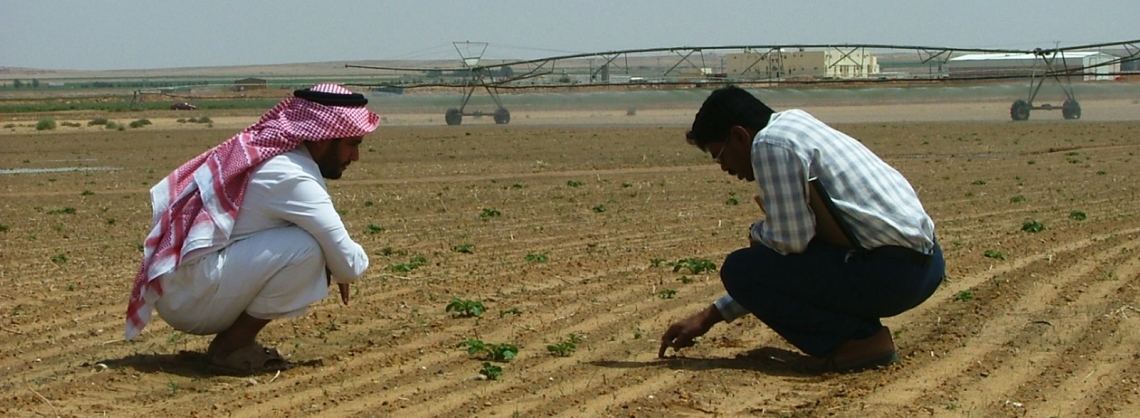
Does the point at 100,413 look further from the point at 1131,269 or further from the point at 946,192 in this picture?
the point at 946,192

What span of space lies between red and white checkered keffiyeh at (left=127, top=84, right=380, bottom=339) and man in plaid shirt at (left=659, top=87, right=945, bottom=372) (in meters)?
1.60

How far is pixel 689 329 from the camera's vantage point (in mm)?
6484

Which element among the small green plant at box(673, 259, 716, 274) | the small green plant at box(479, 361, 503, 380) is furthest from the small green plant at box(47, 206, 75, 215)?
the small green plant at box(479, 361, 503, 380)

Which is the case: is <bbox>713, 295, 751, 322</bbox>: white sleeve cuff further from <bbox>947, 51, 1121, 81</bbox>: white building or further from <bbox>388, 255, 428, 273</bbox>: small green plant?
<bbox>947, 51, 1121, 81</bbox>: white building

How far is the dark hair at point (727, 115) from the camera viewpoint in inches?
238

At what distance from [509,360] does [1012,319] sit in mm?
2771

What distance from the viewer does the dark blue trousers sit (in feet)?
19.9

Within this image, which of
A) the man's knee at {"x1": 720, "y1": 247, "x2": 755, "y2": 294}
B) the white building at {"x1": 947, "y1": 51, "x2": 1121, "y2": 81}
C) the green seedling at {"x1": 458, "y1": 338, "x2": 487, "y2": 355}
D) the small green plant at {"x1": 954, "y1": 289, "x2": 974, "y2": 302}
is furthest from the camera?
the white building at {"x1": 947, "y1": 51, "x2": 1121, "y2": 81}

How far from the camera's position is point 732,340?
7188 millimetres

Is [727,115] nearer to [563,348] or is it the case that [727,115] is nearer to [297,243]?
[563,348]

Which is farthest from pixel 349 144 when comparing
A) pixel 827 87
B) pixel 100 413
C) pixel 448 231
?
pixel 827 87

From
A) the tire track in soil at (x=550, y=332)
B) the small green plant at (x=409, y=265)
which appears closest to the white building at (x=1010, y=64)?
the small green plant at (x=409, y=265)

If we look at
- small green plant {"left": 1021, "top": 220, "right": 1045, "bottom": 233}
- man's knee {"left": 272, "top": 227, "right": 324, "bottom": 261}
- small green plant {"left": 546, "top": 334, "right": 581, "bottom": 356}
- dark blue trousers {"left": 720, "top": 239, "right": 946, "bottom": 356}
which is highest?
man's knee {"left": 272, "top": 227, "right": 324, "bottom": 261}

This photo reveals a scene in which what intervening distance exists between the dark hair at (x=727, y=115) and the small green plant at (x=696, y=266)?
11.2 feet
